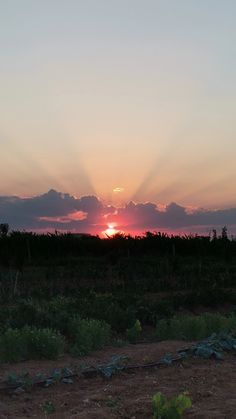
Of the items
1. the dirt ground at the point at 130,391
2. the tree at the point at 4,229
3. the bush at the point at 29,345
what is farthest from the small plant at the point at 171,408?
the tree at the point at 4,229

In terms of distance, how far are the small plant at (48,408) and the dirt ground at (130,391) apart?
0.09ft

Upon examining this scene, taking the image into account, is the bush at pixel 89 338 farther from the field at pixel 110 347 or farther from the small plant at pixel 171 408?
the small plant at pixel 171 408

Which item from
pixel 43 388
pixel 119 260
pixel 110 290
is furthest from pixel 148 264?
pixel 43 388

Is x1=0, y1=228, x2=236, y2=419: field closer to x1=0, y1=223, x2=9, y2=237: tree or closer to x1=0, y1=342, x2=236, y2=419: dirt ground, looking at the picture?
x1=0, y1=342, x2=236, y2=419: dirt ground

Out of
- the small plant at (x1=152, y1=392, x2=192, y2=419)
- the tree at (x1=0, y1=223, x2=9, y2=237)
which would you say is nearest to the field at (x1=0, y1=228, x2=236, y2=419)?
the small plant at (x1=152, y1=392, x2=192, y2=419)

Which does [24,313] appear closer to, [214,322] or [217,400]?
[214,322]

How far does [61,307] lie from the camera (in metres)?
9.46

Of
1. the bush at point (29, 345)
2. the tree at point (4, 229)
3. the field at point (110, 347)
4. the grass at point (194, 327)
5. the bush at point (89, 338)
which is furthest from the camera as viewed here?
the tree at point (4, 229)

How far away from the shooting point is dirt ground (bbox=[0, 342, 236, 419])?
4438 mm

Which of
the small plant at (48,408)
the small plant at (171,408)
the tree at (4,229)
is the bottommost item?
the small plant at (48,408)

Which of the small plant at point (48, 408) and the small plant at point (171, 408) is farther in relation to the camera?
the small plant at point (48, 408)

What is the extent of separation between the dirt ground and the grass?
1485 millimetres

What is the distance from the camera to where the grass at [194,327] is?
317 inches

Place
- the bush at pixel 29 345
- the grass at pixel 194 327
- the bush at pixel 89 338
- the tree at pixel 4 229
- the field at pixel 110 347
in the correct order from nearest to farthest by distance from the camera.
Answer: the field at pixel 110 347
the bush at pixel 29 345
the bush at pixel 89 338
the grass at pixel 194 327
the tree at pixel 4 229
